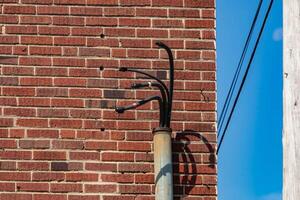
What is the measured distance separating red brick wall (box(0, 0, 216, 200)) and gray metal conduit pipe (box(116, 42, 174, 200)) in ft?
0.58

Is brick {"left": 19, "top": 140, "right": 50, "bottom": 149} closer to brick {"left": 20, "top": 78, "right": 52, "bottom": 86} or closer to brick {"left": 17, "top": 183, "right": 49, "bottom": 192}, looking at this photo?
brick {"left": 17, "top": 183, "right": 49, "bottom": 192}

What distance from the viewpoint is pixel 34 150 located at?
19.7ft

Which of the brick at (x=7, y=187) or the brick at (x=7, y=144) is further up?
the brick at (x=7, y=144)

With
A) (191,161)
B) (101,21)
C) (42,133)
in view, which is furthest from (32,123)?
(191,161)

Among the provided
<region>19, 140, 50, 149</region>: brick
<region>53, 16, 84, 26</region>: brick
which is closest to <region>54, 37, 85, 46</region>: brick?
<region>53, 16, 84, 26</region>: brick

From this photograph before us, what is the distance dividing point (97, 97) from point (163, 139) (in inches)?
23.8

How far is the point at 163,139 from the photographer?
586 centimetres

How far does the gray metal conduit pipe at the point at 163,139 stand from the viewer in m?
5.77

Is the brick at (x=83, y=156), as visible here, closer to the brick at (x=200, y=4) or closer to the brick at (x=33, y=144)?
the brick at (x=33, y=144)

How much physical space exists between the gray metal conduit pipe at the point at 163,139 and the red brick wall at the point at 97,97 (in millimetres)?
178

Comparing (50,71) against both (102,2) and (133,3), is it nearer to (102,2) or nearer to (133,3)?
(102,2)

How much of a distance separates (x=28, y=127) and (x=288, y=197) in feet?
6.26

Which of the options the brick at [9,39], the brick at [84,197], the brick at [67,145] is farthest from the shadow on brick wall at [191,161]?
the brick at [9,39]

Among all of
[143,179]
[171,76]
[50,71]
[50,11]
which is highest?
[50,11]
